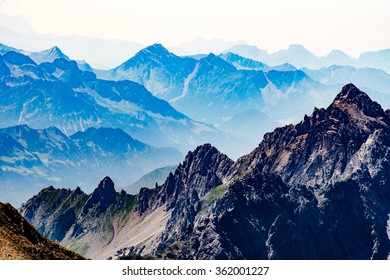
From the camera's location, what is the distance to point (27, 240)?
106m

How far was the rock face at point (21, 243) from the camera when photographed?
96.5 metres

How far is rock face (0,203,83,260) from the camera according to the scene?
96.5 m

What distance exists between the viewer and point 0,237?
99.2 metres

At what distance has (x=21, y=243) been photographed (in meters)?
102
